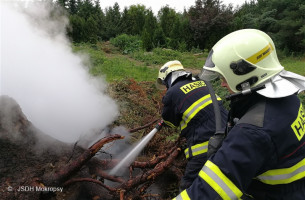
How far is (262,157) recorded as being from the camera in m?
1.32

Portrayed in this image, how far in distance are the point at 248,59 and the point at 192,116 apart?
5.17 feet

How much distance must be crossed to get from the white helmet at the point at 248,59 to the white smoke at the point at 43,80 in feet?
8.92

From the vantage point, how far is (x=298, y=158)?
147cm

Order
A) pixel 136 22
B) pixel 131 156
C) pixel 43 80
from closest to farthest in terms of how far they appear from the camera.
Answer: pixel 131 156 → pixel 43 80 → pixel 136 22

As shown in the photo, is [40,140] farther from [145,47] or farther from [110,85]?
[145,47]

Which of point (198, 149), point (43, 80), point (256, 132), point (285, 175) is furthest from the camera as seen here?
point (43, 80)

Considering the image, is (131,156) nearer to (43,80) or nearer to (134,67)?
(43,80)

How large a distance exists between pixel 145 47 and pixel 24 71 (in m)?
18.8

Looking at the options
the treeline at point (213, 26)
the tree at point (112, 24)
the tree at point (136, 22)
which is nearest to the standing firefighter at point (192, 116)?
the treeline at point (213, 26)

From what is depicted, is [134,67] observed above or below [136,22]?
below

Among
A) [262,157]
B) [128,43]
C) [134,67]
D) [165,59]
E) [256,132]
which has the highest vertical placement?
[128,43]

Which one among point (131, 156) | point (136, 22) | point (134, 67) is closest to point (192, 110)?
point (131, 156)

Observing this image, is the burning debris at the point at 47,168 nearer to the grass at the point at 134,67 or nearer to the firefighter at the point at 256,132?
the firefighter at the point at 256,132

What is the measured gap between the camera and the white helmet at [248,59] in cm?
161
